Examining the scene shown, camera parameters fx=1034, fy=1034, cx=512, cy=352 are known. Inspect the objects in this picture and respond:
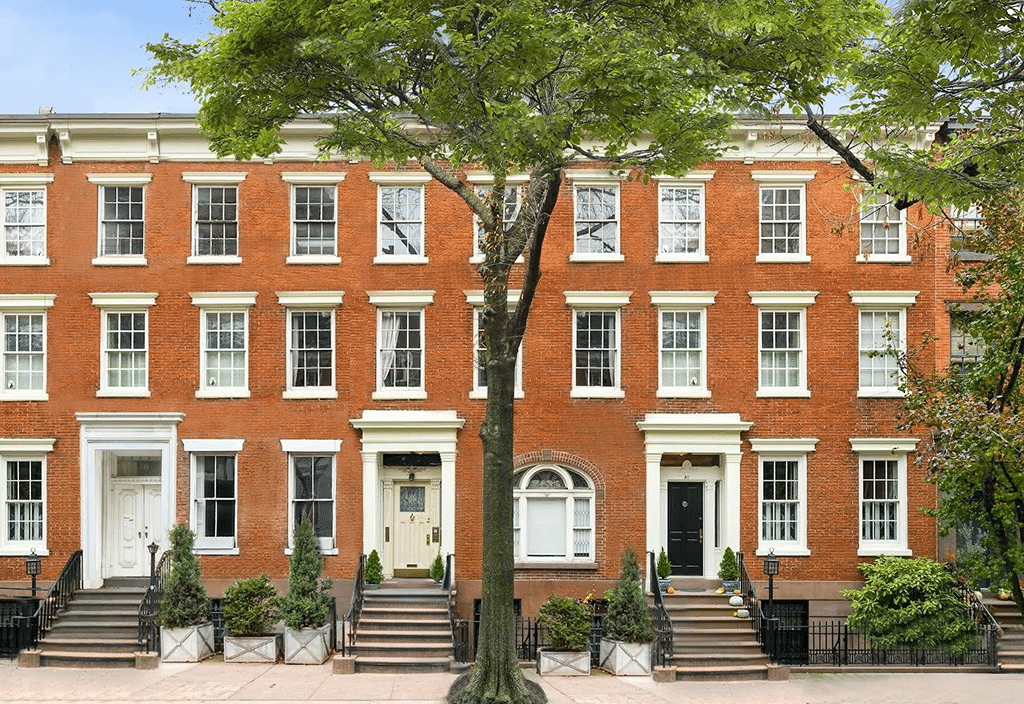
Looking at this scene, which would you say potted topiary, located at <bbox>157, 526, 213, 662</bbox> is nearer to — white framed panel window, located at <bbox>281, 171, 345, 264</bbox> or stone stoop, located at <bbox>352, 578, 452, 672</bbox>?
stone stoop, located at <bbox>352, 578, 452, 672</bbox>

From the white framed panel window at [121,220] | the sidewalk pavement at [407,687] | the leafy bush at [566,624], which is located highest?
the white framed panel window at [121,220]

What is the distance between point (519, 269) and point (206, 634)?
9.84m

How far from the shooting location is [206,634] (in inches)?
773

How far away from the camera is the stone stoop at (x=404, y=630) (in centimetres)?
1902

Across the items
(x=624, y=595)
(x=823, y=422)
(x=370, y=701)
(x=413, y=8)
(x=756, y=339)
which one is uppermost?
(x=413, y=8)

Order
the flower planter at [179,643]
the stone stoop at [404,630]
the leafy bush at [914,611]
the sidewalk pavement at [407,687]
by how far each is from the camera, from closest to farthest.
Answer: the sidewalk pavement at [407,687]
the stone stoop at [404,630]
the flower planter at [179,643]
the leafy bush at [914,611]

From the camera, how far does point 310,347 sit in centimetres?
2277

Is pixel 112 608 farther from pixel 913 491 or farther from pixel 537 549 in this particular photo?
pixel 913 491

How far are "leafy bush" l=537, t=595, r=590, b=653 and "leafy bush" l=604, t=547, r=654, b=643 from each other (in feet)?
2.04

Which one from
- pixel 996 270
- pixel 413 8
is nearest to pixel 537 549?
pixel 996 270

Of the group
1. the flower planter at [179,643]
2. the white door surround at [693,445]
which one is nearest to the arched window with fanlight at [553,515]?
the white door surround at [693,445]

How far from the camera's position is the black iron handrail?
20.3m

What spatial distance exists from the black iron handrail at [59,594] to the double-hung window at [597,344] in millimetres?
11234

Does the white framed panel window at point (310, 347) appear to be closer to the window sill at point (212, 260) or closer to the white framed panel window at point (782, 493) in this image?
the window sill at point (212, 260)
